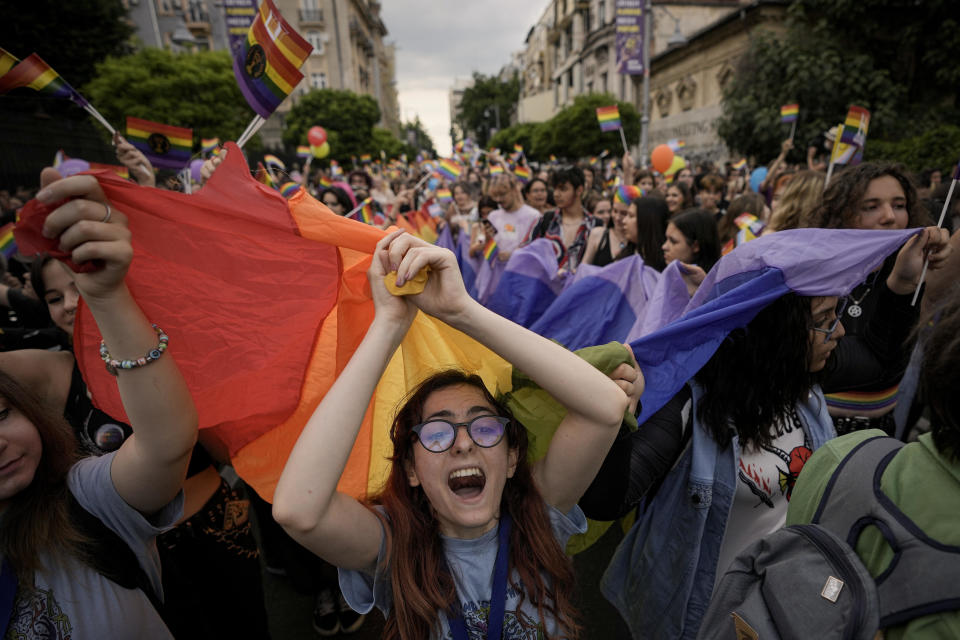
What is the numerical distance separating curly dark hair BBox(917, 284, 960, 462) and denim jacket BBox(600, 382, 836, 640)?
2.65ft

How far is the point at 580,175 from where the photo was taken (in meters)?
5.37

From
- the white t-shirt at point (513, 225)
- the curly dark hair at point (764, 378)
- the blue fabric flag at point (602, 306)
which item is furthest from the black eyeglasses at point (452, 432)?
the white t-shirt at point (513, 225)

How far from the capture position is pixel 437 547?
1.37 m

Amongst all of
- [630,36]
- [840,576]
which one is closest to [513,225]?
[840,576]

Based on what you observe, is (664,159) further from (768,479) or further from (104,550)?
(104,550)

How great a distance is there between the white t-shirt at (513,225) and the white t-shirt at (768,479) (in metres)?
3.97

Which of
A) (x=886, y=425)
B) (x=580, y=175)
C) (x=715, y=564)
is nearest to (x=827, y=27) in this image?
(x=580, y=175)

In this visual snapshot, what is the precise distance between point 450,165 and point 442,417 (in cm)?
743

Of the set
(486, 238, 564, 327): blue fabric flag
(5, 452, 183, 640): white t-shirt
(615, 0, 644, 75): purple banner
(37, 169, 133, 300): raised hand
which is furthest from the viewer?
(615, 0, 644, 75): purple banner

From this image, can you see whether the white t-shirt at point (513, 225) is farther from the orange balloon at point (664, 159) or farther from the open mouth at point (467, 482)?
the orange balloon at point (664, 159)

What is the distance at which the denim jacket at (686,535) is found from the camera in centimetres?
174

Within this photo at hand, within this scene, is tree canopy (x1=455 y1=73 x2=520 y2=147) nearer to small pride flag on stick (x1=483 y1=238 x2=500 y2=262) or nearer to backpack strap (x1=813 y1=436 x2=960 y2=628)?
small pride flag on stick (x1=483 y1=238 x2=500 y2=262)

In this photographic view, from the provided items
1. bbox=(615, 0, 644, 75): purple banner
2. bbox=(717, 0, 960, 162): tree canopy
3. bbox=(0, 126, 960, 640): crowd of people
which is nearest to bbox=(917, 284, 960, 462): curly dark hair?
bbox=(0, 126, 960, 640): crowd of people

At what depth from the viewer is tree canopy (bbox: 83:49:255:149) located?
1730 cm
